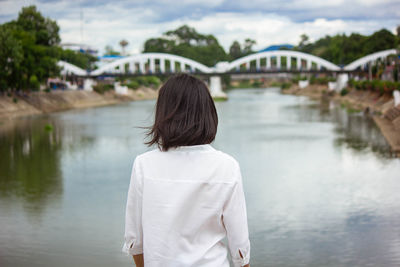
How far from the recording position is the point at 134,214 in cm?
232

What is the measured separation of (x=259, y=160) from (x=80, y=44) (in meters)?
95.7

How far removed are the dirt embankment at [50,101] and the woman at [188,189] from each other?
33.9 m

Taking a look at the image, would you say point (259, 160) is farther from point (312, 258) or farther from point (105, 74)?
point (105, 74)

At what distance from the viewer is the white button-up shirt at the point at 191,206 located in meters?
2.13

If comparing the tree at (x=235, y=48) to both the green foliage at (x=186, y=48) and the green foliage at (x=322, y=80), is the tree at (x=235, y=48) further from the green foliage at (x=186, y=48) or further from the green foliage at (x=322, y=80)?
the green foliage at (x=322, y=80)

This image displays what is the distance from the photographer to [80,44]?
106500 mm

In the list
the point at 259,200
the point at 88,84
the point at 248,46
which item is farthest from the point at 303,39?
the point at 259,200

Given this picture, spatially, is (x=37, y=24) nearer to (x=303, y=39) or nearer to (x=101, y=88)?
(x=101, y=88)

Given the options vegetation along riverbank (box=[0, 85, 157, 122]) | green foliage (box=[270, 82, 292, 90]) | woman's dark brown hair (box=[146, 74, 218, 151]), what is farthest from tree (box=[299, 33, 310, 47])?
woman's dark brown hair (box=[146, 74, 218, 151])

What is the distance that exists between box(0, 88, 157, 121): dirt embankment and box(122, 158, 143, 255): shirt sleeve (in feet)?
111

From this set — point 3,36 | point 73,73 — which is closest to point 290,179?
point 3,36

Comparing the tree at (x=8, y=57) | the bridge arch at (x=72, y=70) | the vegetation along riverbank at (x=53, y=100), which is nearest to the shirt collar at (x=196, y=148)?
the vegetation along riverbank at (x=53, y=100)

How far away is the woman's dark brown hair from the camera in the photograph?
7.24 ft

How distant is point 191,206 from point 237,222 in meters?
0.20
